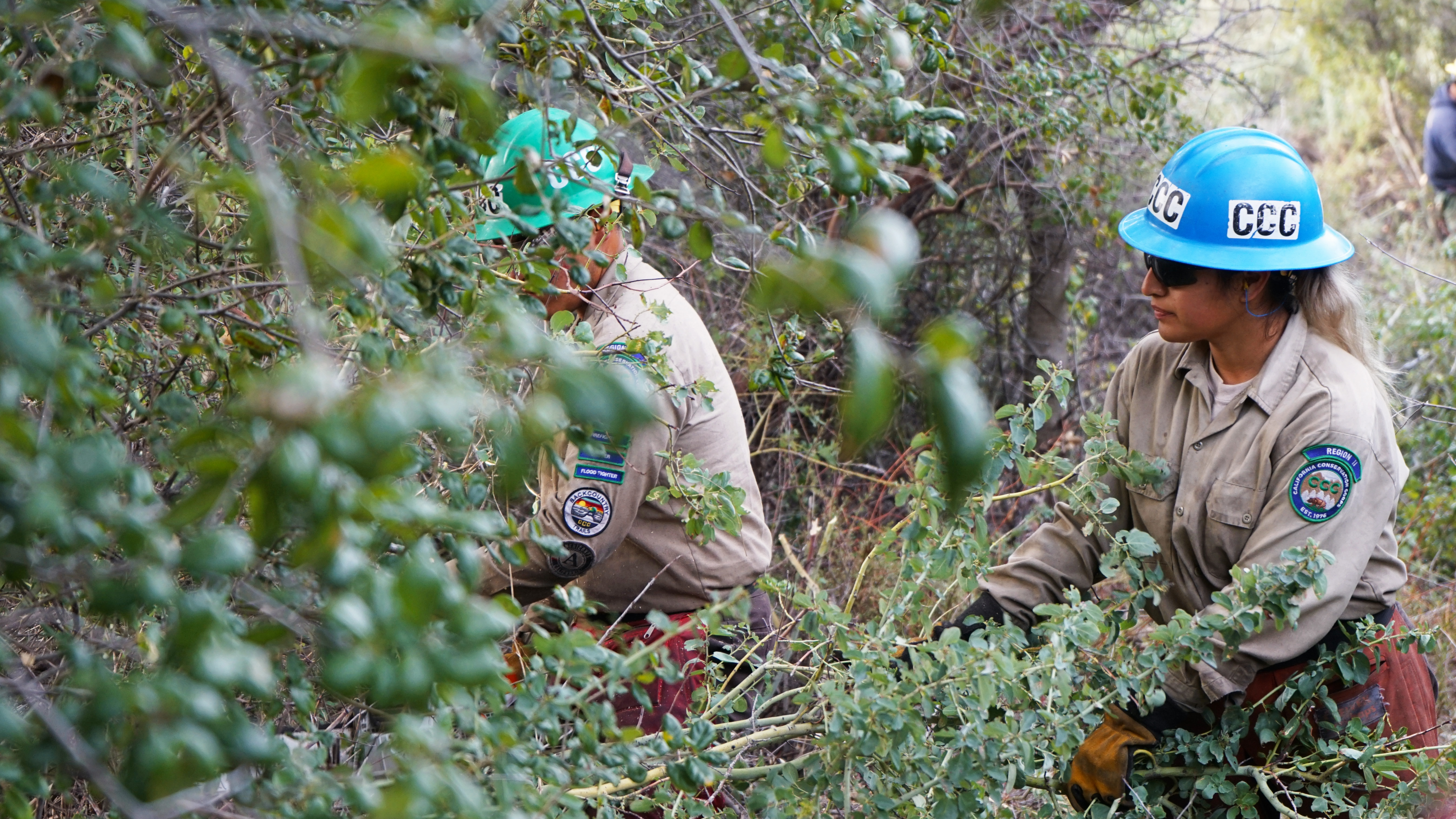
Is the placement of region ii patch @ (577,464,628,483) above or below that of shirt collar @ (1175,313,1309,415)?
below

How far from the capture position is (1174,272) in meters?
2.78

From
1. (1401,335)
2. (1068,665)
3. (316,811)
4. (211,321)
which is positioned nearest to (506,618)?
(316,811)

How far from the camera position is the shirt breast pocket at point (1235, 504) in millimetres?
2627

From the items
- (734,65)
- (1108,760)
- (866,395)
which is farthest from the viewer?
(1108,760)

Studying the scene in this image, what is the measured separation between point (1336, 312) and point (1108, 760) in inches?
47.3

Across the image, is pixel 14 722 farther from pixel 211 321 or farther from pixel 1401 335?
pixel 1401 335

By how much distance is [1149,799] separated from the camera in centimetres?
260

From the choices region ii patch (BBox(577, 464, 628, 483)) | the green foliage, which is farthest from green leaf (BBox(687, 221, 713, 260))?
region ii patch (BBox(577, 464, 628, 483))

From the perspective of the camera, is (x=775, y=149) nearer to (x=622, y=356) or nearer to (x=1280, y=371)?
(x=622, y=356)

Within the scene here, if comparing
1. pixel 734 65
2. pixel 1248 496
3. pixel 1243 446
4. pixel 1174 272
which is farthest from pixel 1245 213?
pixel 734 65

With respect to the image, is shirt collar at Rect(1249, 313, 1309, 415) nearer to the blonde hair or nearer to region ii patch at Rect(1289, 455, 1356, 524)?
the blonde hair

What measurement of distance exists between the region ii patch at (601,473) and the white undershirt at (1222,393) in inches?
56.1

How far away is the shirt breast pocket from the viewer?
8.62ft

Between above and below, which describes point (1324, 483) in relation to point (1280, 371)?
below
